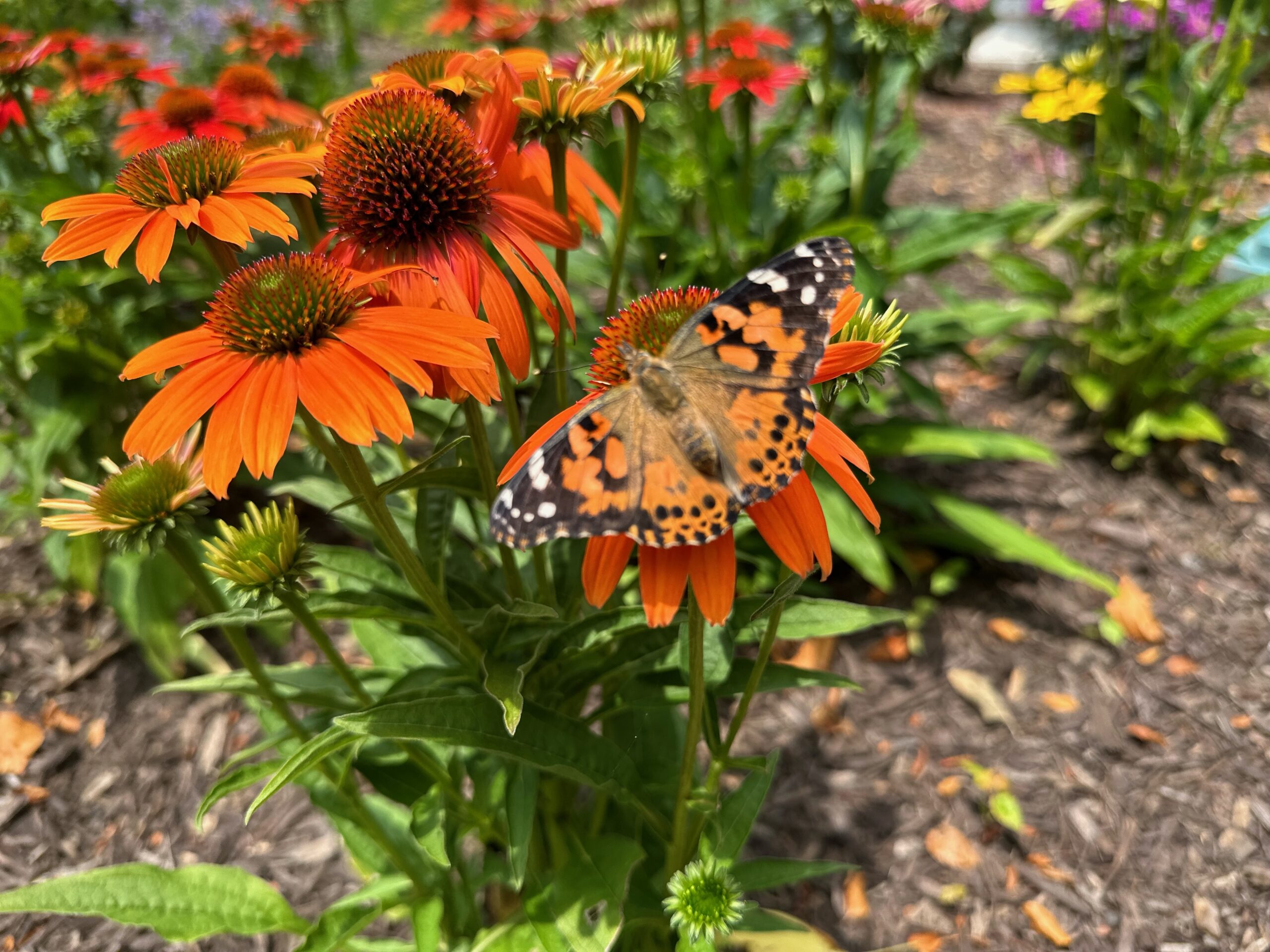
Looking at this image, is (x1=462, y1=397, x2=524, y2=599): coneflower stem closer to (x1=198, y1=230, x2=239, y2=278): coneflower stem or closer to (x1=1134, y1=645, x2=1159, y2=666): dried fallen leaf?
(x1=198, y1=230, x2=239, y2=278): coneflower stem

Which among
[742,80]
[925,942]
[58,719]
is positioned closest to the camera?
[925,942]

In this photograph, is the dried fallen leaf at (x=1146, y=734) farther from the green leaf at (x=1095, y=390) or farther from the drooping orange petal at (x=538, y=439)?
the drooping orange petal at (x=538, y=439)

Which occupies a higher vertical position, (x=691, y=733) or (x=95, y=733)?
(x=691, y=733)

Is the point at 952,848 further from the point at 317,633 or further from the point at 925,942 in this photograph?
the point at 317,633

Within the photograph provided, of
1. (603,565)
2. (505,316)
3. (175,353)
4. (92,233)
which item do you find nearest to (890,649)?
(603,565)

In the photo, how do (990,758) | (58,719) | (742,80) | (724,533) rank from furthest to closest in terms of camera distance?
(58,719), (742,80), (990,758), (724,533)

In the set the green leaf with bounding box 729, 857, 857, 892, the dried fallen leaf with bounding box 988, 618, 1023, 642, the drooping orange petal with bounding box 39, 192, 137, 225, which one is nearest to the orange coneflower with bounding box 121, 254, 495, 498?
the drooping orange petal with bounding box 39, 192, 137, 225
